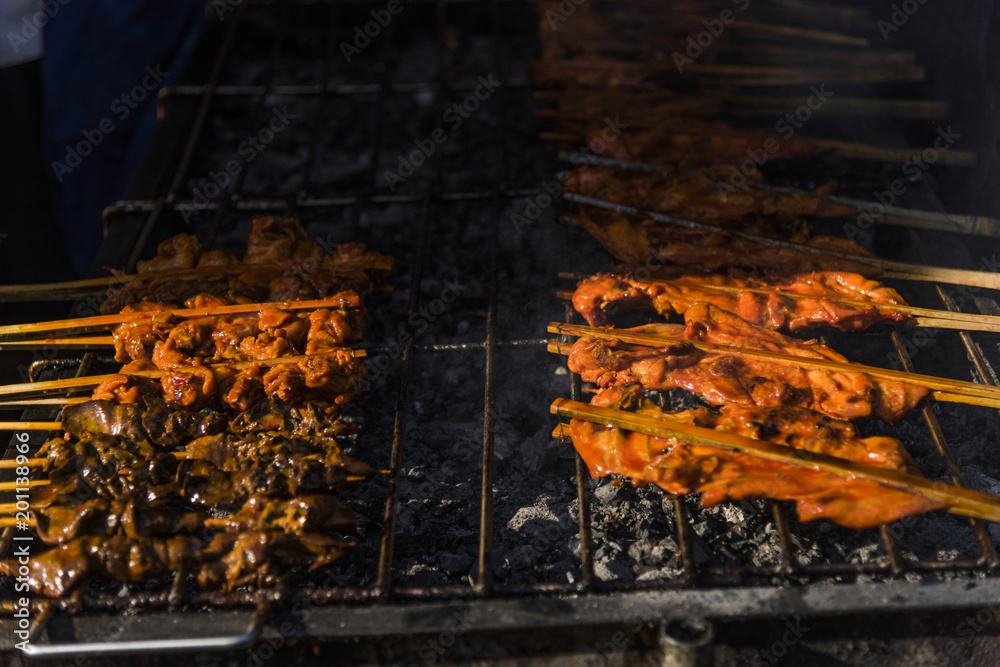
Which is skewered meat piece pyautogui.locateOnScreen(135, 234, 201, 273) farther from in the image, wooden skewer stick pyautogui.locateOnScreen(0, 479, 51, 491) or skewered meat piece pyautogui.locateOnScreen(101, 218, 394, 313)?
wooden skewer stick pyautogui.locateOnScreen(0, 479, 51, 491)

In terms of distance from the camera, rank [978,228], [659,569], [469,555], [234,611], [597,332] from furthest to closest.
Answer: [978,228]
[597,332]
[469,555]
[659,569]
[234,611]

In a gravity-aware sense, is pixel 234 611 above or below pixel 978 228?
below

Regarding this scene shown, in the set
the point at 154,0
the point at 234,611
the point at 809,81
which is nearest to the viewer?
the point at 234,611

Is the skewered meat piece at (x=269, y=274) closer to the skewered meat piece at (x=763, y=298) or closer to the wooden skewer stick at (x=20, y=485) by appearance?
the wooden skewer stick at (x=20, y=485)

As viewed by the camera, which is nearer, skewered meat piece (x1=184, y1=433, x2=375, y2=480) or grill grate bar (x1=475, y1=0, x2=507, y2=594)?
grill grate bar (x1=475, y1=0, x2=507, y2=594)

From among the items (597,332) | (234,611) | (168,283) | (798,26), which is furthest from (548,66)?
(234,611)

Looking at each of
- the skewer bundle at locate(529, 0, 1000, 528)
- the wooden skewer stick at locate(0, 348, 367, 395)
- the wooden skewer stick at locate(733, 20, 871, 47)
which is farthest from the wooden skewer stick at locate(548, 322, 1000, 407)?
the wooden skewer stick at locate(733, 20, 871, 47)

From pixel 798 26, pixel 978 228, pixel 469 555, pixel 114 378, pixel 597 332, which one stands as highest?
pixel 798 26

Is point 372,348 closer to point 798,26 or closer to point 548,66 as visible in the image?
point 548,66
